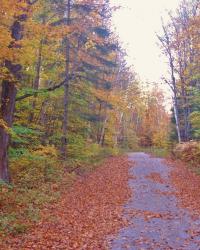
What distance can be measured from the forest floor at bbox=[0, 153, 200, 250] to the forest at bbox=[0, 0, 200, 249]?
68cm

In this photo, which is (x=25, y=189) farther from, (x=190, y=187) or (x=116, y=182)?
(x=190, y=187)

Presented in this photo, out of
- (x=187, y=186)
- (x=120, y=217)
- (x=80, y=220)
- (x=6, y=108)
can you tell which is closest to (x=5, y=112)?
(x=6, y=108)

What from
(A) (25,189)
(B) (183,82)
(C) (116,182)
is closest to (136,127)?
(B) (183,82)

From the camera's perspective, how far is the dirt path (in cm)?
890

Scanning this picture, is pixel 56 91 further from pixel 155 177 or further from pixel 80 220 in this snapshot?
pixel 80 220

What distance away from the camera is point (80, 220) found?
36.9 feet

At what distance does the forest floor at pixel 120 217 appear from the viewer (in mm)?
9016

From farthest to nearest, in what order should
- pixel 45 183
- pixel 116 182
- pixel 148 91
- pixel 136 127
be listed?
pixel 148 91
pixel 136 127
pixel 116 182
pixel 45 183

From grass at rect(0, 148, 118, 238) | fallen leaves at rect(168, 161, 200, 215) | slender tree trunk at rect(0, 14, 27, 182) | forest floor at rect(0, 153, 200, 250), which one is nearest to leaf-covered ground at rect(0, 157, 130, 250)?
forest floor at rect(0, 153, 200, 250)

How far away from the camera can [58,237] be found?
31.3ft

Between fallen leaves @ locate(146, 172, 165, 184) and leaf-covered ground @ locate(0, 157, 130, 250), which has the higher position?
fallen leaves @ locate(146, 172, 165, 184)

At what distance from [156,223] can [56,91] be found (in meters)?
11.6

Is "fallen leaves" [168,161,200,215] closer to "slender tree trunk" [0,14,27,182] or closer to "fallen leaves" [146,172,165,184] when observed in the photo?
"fallen leaves" [146,172,165,184]

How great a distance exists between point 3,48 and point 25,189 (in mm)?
5343
